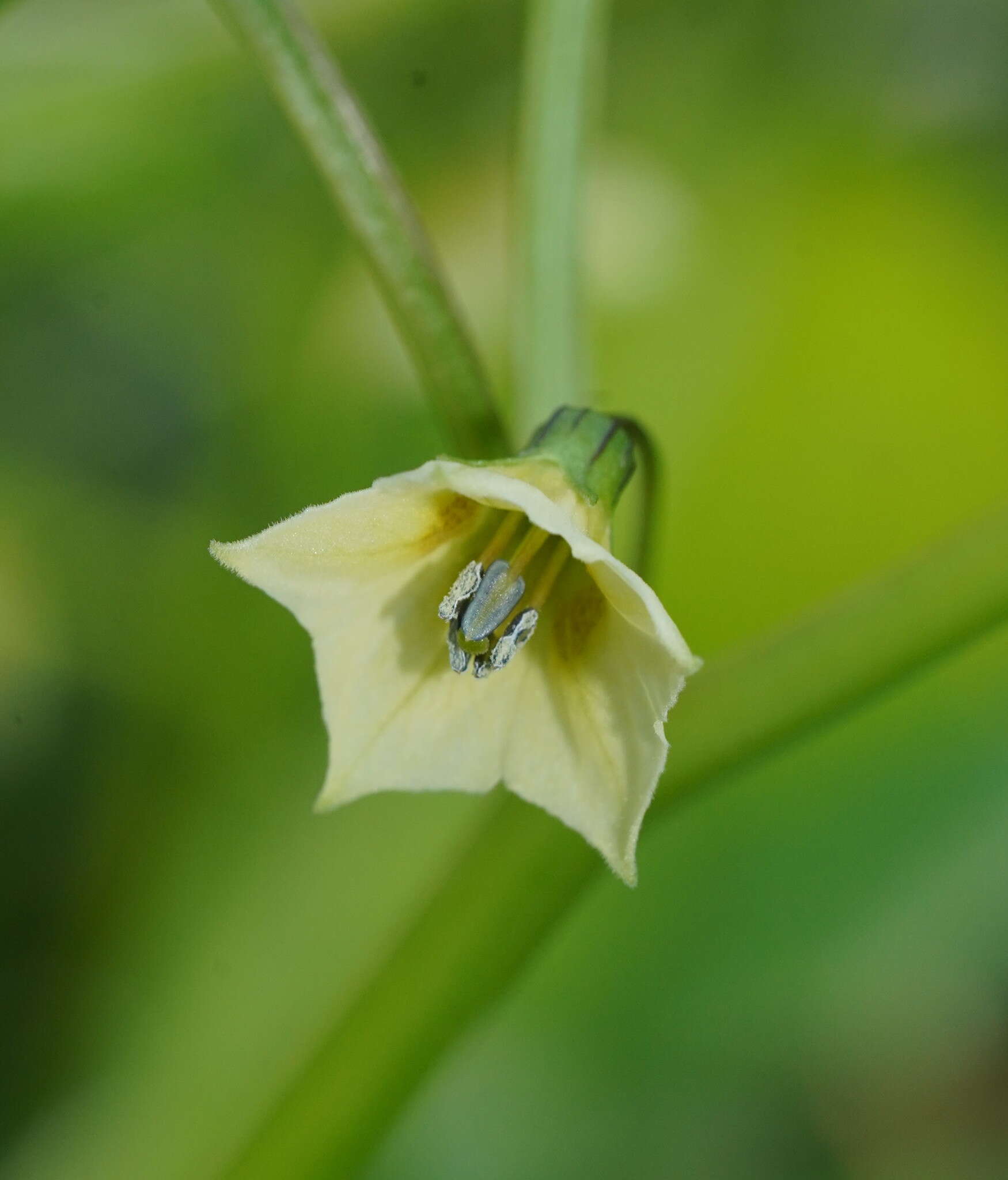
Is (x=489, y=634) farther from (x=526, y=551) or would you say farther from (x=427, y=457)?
(x=427, y=457)

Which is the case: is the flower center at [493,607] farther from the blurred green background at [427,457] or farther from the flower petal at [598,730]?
the blurred green background at [427,457]

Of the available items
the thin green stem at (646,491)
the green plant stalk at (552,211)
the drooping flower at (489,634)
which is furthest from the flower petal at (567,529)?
the green plant stalk at (552,211)

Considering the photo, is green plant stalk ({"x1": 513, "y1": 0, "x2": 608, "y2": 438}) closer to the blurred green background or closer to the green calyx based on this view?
the green calyx

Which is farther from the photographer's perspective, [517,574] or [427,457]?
[427,457]

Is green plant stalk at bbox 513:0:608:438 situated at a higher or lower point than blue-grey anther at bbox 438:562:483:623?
higher

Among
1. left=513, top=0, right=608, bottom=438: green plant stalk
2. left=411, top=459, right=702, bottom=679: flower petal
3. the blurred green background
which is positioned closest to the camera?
left=411, top=459, right=702, bottom=679: flower petal

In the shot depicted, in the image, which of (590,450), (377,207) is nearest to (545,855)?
(590,450)

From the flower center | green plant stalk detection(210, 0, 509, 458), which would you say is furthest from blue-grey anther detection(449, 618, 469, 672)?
green plant stalk detection(210, 0, 509, 458)

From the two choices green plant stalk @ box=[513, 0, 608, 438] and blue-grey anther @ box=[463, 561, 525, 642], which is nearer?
blue-grey anther @ box=[463, 561, 525, 642]
